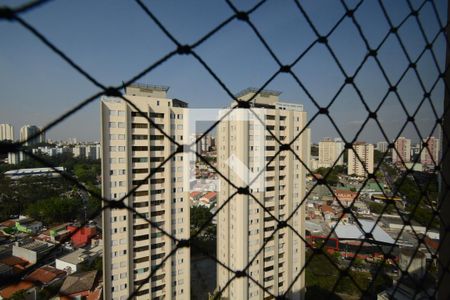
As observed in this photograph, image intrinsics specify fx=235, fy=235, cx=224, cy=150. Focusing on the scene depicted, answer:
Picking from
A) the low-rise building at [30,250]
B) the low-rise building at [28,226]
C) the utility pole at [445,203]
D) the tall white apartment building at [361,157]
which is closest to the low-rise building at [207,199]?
the low-rise building at [30,250]

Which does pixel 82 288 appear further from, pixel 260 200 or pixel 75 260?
pixel 260 200

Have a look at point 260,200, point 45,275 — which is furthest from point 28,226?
point 260,200

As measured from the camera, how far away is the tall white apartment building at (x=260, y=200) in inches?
→ 170

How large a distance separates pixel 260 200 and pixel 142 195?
2.15 metres

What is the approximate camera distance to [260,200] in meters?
4.47

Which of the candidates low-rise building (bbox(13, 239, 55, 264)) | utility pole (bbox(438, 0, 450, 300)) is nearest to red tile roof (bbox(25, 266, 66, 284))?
low-rise building (bbox(13, 239, 55, 264))

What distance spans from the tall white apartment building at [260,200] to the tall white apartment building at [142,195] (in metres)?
0.90

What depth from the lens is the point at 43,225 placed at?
29.8 ft

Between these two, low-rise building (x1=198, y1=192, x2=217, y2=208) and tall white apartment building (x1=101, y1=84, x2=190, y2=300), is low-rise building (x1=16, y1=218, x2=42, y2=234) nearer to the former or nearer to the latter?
low-rise building (x1=198, y1=192, x2=217, y2=208)

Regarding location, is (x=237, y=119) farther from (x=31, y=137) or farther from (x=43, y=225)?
(x=43, y=225)

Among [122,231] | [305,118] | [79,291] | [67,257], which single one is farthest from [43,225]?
[305,118]

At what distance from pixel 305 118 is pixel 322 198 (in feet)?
27.2

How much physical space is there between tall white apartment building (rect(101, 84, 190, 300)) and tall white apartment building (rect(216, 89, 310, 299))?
2.94ft

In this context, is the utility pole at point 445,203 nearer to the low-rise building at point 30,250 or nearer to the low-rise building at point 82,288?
the low-rise building at point 82,288
